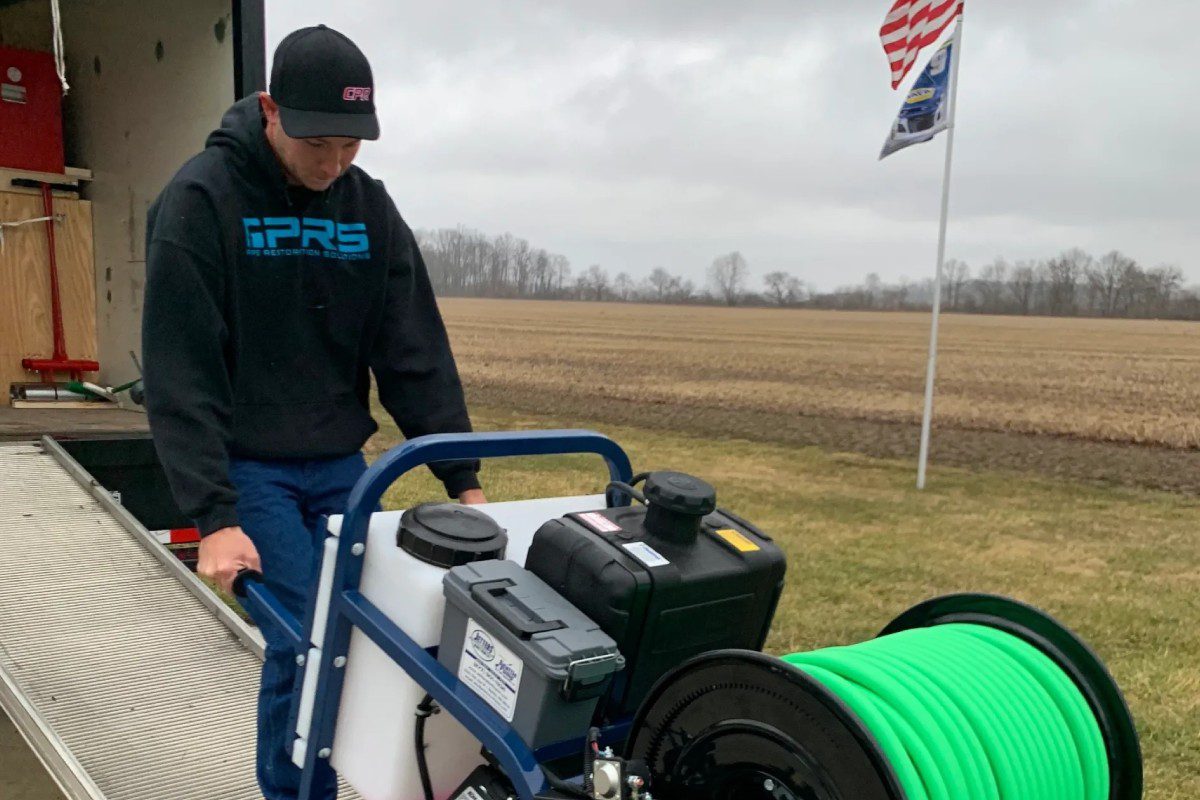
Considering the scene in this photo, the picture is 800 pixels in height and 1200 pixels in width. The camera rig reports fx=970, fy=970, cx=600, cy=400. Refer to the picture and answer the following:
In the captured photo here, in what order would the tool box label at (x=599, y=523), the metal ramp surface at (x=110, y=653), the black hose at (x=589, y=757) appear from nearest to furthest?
1. the black hose at (x=589, y=757)
2. the tool box label at (x=599, y=523)
3. the metal ramp surface at (x=110, y=653)

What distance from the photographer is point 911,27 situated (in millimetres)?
9656

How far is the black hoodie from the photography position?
6.79 feet

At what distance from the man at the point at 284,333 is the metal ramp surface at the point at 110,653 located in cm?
98

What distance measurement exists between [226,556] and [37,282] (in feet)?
16.5

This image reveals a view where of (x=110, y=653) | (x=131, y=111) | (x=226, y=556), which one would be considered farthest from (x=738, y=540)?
(x=131, y=111)

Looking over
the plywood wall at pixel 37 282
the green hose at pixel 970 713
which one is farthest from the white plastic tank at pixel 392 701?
the plywood wall at pixel 37 282

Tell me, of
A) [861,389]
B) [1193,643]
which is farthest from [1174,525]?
[861,389]

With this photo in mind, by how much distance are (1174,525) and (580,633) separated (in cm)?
837

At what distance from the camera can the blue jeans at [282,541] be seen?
2.12m

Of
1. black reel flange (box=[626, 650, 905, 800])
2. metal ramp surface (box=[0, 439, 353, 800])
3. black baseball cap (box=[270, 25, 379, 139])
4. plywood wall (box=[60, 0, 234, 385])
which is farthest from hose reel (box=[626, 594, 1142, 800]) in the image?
plywood wall (box=[60, 0, 234, 385])

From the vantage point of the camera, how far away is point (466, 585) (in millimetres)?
1546

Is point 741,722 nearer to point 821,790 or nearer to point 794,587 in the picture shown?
point 821,790

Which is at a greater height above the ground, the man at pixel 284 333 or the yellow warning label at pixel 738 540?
the man at pixel 284 333

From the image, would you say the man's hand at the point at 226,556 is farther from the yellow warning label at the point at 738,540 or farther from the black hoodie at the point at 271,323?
the yellow warning label at the point at 738,540
